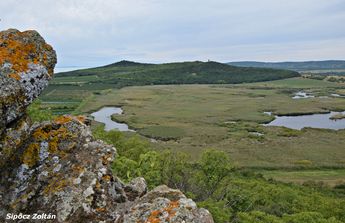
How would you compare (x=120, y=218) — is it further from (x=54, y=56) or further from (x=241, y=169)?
(x=241, y=169)

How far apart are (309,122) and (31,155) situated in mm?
95395

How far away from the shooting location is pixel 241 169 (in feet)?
182

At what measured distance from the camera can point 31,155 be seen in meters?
9.04

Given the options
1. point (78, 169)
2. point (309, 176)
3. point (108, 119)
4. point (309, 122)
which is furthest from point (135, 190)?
point (309, 122)

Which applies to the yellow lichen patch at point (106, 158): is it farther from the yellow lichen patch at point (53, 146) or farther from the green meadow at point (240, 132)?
the green meadow at point (240, 132)

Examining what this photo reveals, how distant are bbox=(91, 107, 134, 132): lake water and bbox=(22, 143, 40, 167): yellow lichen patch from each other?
6758 cm

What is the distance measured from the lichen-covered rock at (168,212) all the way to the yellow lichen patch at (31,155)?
285 centimetres

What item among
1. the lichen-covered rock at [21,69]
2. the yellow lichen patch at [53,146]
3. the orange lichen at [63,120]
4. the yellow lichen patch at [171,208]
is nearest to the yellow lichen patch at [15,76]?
the lichen-covered rock at [21,69]

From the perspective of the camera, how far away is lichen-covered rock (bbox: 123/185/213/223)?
302 inches

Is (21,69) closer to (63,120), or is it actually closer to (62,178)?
(63,120)

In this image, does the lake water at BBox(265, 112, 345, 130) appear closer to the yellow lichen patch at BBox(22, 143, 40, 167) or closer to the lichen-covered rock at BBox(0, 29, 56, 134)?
the lichen-covered rock at BBox(0, 29, 56, 134)

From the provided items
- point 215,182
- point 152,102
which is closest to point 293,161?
point 215,182

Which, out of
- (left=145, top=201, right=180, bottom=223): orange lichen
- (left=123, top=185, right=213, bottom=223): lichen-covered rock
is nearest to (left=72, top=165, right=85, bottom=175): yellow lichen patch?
(left=123, top=185, right=213, bottom=223): lichen-covered rock

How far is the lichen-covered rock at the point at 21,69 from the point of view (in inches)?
336
